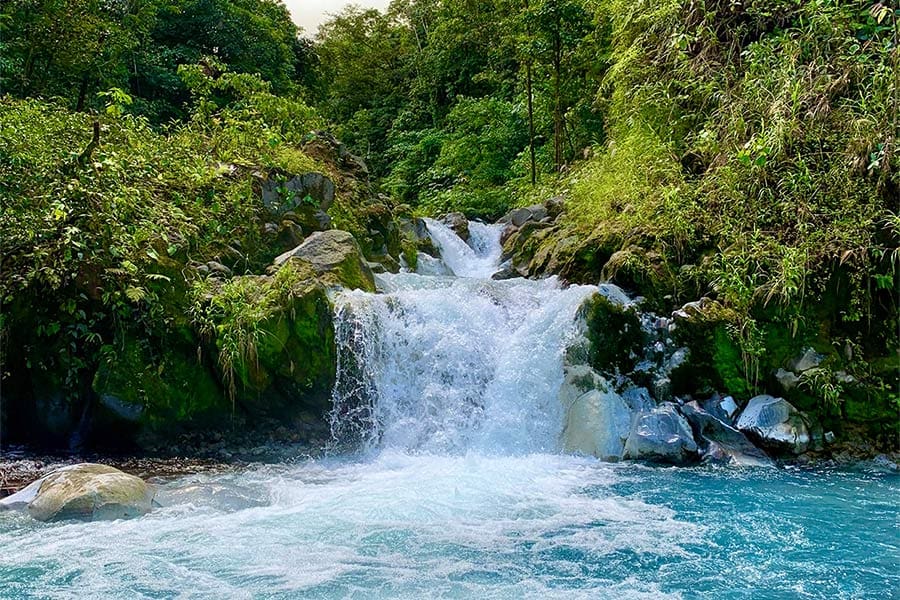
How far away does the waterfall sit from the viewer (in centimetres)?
760

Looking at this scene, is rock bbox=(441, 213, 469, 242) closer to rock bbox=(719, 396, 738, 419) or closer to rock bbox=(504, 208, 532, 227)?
rock bbox=(504, 208, 532, 227)

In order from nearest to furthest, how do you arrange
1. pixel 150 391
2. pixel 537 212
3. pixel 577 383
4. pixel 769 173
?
pixel 150 391
pixel 577 383
pixel 769 173
pixel 537 212

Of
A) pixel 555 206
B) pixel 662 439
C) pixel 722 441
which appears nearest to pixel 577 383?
pixel 662 439

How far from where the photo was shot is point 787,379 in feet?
24.2

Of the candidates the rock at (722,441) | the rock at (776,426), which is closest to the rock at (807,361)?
the rock at (776,426)

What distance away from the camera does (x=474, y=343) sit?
8156mm

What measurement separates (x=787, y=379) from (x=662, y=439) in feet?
5.65

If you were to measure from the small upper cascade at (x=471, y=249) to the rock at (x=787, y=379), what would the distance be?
6.20 metres

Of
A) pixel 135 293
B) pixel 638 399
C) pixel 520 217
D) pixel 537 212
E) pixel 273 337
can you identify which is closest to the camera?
pixel 135 293

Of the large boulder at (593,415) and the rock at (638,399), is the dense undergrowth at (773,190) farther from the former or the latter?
the large boulder at (593,415)

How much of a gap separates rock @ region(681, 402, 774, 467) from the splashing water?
0.32 metres

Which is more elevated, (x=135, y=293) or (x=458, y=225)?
(x=458, y=225)

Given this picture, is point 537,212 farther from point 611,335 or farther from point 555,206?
point 611,335

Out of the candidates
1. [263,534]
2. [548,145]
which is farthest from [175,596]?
[548,145]
